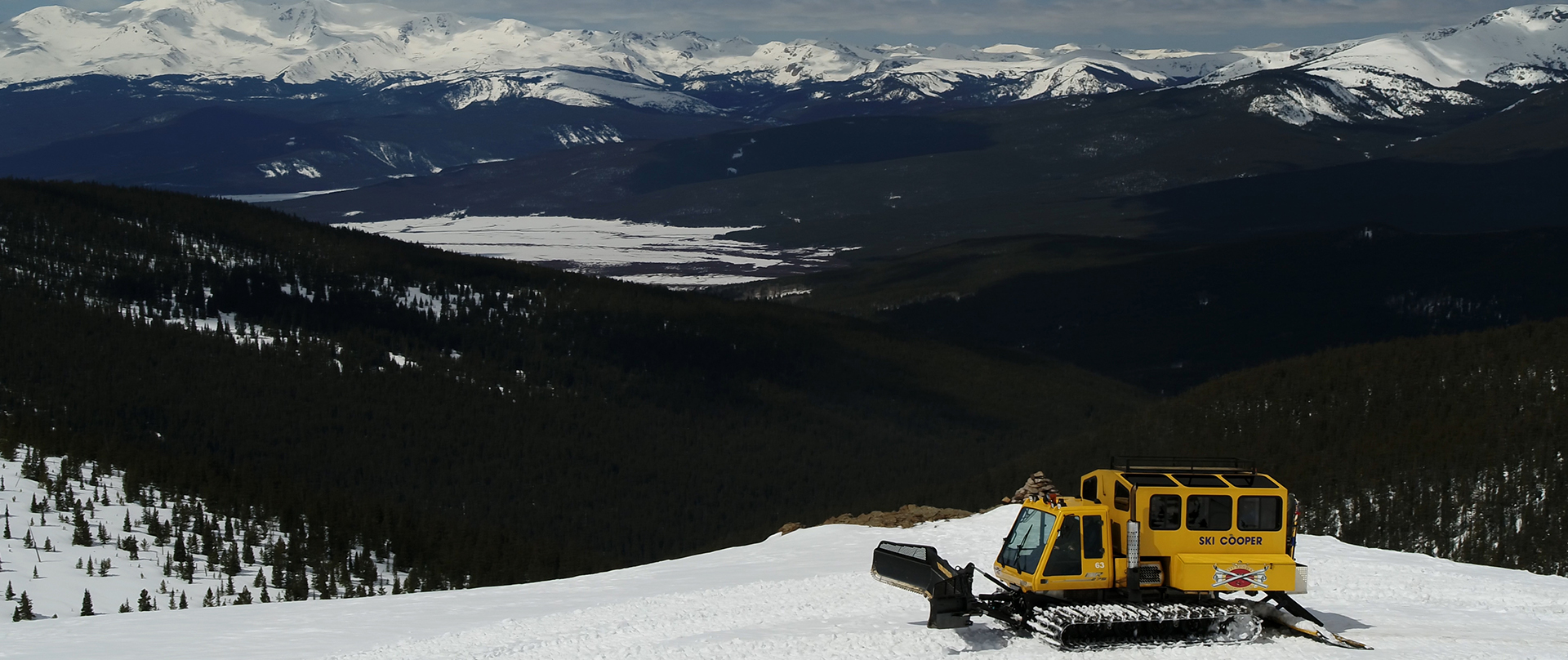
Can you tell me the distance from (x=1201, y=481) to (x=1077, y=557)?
9.99 feet

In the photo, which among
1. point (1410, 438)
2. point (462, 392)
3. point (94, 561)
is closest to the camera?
point (94, 561)

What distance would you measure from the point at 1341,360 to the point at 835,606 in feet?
250

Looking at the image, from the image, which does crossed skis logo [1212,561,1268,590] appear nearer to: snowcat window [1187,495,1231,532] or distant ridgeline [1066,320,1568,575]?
snowcat window [1187,495,1231,532]

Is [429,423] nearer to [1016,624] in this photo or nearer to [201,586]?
[201,586]

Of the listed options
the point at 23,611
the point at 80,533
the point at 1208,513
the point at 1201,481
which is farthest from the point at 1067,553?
the point at 80,533

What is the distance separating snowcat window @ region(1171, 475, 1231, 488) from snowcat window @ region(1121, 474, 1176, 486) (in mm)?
263

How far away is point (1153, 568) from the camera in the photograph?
96.0 ft

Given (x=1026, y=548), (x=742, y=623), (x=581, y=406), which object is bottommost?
(x=581, y=406)

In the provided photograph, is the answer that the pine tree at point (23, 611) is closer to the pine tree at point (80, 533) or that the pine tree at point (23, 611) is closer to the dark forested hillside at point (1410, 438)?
the pine tree at point (80, 533)

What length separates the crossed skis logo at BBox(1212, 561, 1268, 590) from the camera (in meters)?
28.9

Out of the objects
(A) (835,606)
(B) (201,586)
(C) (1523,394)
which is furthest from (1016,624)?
(C) (1523,394)

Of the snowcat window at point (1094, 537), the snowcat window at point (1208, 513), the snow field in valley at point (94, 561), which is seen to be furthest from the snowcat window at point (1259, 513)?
the snow field in valley at point (94, 561)

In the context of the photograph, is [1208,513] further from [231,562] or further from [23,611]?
[231,562]

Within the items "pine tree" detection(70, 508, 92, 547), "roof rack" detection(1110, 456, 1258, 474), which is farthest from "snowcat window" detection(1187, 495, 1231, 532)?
"pine tree" detection(70, 508, 92, 547)
